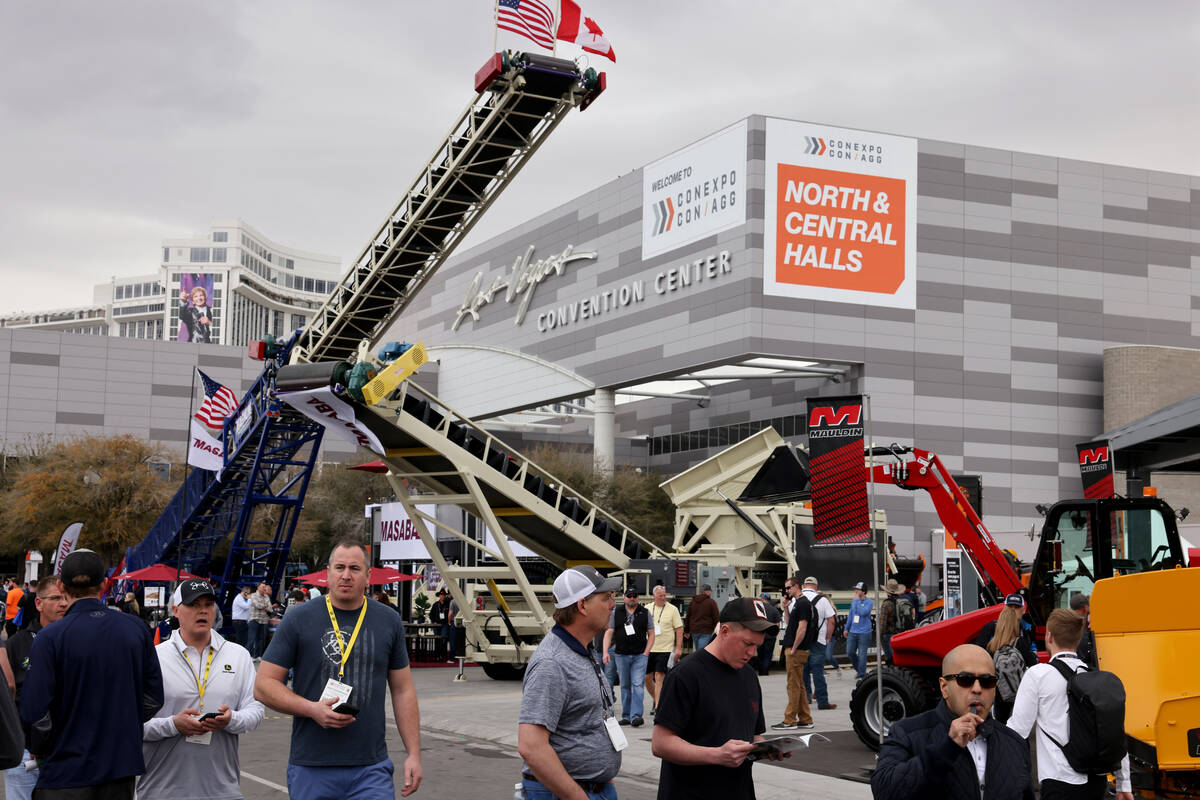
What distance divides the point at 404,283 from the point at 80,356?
6358cm

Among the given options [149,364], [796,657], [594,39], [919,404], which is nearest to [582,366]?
[919,404]

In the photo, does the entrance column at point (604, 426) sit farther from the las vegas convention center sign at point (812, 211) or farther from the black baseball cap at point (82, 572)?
the black baseball cap at point (82, 572)

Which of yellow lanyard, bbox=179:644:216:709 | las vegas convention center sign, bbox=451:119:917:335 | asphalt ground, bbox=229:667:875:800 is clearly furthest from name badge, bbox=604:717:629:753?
las vegas convention center sign, bbox=451:119:917:335

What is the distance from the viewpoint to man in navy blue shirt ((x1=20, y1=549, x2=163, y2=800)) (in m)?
5.41

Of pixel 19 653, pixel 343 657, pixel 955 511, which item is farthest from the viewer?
pixel 955 511

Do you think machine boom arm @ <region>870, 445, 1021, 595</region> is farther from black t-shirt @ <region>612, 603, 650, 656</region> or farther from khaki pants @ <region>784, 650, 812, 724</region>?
black t-shirt @ <region>612, 603, 650, 656</region>

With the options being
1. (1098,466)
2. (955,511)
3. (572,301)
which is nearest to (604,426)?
(572,301)

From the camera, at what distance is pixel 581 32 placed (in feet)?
60.7

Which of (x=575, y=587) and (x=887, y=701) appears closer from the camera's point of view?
(x=575, y=587)

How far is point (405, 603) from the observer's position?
31734mm

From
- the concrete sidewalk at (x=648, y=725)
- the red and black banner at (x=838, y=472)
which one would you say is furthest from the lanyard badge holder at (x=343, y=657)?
the red and black banner at (x=838, y=472)

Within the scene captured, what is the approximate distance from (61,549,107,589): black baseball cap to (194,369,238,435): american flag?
20.1 m

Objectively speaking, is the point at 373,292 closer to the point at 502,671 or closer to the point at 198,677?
the point at 502,671

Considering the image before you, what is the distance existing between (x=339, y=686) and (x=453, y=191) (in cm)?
1599
